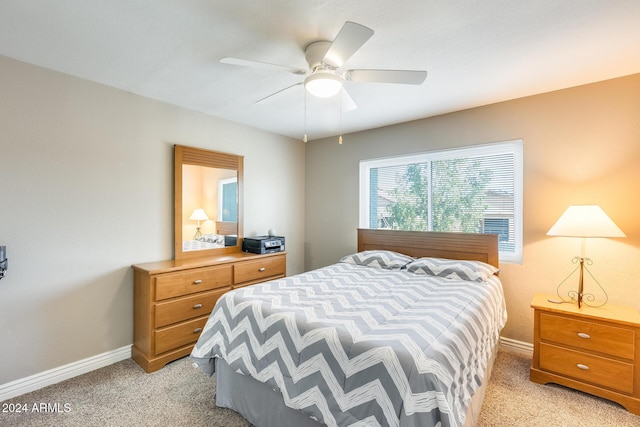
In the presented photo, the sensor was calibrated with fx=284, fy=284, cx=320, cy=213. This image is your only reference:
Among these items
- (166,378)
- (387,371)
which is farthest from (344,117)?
(166,378)

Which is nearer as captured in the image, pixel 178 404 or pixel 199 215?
pixel 178 404

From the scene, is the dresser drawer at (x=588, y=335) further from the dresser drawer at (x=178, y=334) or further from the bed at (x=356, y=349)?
the dresser drawer at (x=178, y=334)

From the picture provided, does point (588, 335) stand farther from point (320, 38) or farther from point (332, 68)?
point (320, 38)

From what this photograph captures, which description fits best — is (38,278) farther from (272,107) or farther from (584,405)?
(584,405)

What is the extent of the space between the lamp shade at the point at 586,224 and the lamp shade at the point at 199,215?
10.9 ft

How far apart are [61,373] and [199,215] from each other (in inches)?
67.6

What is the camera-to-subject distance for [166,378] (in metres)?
2.33

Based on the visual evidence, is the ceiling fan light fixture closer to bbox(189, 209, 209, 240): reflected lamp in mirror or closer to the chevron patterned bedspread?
the chevron patterned bedspread

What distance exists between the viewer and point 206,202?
3254 millimetres

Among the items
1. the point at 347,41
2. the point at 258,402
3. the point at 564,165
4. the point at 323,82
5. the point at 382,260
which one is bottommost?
the point at 258,402

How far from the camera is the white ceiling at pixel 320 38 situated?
1.55m

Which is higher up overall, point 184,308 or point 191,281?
point 191,281

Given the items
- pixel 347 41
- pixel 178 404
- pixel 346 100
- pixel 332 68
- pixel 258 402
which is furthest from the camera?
pixel 346 100

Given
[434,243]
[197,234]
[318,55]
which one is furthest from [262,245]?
[318,55]
